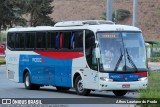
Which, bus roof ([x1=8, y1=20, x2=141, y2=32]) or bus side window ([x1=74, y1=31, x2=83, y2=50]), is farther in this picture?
bus side window ([x1=74, y1=31, x2=83, y2=50])

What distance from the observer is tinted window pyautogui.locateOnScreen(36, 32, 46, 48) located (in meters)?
28.0

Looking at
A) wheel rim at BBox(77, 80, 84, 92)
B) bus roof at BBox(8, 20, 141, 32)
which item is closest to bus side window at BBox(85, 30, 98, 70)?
bus roof at BBox(8, 20, 141, 32)

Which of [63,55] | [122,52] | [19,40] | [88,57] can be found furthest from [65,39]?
[19,40]

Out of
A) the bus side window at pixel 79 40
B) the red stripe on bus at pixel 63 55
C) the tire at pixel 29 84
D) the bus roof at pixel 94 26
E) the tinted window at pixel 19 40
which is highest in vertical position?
the bus roof at pixel 94 26

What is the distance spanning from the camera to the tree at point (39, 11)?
3553 inches

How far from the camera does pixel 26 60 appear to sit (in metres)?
29.5

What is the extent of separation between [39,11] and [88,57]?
6661cm

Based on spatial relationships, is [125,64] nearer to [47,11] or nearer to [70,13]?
[47,11]

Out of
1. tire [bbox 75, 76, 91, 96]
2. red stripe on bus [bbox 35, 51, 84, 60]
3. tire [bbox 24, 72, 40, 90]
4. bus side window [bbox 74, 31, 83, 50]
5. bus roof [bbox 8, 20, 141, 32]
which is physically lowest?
tire [bbox 24, 72, 40, 90]

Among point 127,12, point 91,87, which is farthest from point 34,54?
point 127,12

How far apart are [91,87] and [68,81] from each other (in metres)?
1.99

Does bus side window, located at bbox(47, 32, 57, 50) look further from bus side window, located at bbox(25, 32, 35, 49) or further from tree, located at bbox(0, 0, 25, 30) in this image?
tree, located at bbox(0, 0, 25, 30)

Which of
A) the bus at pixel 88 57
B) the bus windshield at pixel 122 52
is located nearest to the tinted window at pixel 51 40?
the bus at pixel 88 57

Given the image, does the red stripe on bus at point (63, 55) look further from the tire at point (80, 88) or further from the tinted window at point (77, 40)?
the tire at point (80, 88)
